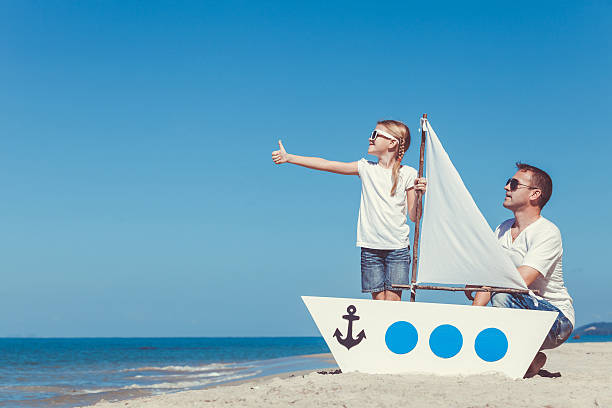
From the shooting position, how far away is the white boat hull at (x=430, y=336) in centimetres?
474

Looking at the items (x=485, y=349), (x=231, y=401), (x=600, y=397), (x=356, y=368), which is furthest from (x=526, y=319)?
(x=231, y=401)

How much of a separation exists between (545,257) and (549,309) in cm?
43

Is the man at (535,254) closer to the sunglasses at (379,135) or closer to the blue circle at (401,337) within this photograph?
the blue circle at (401,337)

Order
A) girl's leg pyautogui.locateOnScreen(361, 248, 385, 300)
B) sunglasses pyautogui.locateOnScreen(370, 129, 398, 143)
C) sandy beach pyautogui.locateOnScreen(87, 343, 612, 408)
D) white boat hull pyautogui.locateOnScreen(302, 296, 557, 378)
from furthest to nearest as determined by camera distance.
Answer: sunglasses pyautogui.locateOnScreen(370, 129, 398, 143) → girl's leg pyautogui.locateOnScreen(361, 248, 385, 300) → white boat hull pyautogui.locateOnScreen(302, 296, 557, 378) → sandy beach pyautogui.locateOnScreen(87, 343, 612, 408)

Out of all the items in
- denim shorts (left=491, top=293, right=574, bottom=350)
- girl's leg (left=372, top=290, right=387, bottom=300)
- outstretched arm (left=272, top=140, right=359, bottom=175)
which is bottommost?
denim shorts (left=491, top=293, right=574, bottom=350)

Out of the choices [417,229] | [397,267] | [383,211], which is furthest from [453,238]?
[383,211]

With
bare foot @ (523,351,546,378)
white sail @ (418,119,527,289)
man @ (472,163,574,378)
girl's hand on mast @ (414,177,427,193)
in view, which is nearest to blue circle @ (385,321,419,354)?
white sail @ (418,119,527,289)

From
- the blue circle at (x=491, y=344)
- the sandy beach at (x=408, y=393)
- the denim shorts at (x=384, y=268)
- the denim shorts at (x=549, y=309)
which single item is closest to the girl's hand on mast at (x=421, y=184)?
the denim shorts at (x=384, y=268)

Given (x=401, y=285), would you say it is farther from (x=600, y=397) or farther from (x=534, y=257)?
(x=600, y=397)

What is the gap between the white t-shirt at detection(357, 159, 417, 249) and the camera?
527cm

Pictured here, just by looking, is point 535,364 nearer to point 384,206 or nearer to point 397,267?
point 397,267

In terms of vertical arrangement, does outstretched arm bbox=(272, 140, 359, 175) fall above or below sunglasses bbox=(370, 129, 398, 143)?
below

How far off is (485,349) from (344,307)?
121cm

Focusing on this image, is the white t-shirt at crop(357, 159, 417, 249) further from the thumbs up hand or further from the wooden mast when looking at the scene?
the thumbs up hand
